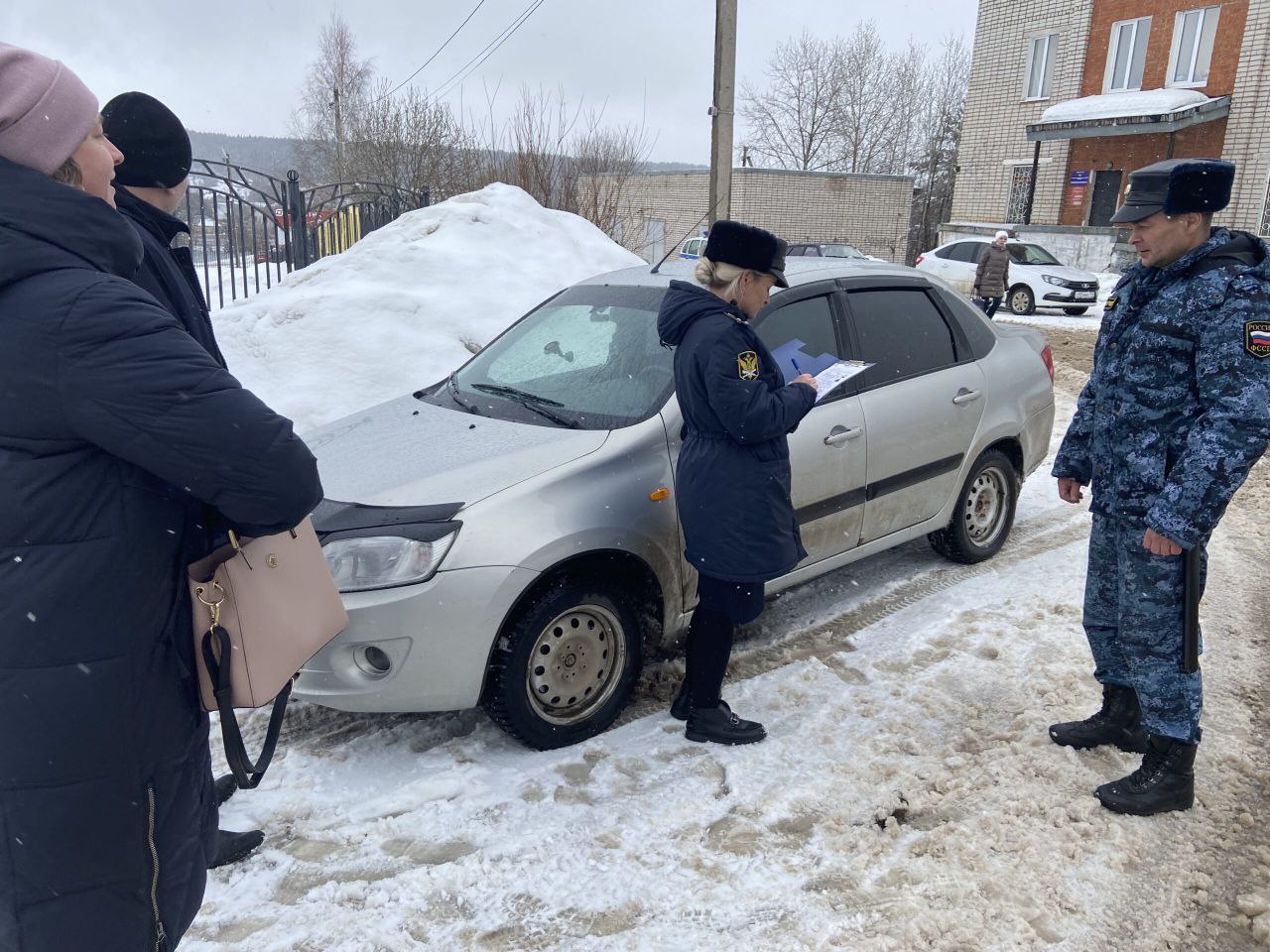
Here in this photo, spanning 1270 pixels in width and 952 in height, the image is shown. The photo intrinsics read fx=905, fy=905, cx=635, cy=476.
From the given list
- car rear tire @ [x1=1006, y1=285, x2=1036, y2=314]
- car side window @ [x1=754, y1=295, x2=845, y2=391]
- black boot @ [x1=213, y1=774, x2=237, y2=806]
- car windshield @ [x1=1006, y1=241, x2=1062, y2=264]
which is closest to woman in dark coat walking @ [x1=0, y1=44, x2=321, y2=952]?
black boot @ [x1=213, y1=774, x2=237, y2=806]

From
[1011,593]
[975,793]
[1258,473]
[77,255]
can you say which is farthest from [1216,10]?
[77,255]

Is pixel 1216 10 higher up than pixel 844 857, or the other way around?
pixel 1216 10

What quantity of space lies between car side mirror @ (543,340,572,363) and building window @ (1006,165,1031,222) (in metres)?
29.1

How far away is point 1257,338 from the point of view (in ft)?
8.39

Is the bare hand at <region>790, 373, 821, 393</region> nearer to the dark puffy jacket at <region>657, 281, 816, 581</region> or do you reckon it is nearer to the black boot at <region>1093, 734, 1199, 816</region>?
the dark puffy jacket at <region>657, 281, 816, 581</region>

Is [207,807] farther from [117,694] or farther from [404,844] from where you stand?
[404,844]

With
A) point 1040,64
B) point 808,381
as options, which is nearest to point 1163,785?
point 808,381

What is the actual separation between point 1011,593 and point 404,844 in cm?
318

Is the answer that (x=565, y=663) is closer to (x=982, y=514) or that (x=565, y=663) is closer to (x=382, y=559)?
(x=382, y=559)

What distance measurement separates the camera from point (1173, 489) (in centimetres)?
267

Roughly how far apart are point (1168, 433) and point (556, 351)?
93.6 inches

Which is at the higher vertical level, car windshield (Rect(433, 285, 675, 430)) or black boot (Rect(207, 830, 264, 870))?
car windshield (Rect(433, 285, 675, 430))

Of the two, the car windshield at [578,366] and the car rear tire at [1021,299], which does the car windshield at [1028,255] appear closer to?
the car rear tire at [1021,299]

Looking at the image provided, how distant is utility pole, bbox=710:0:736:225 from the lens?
31.1 feet
